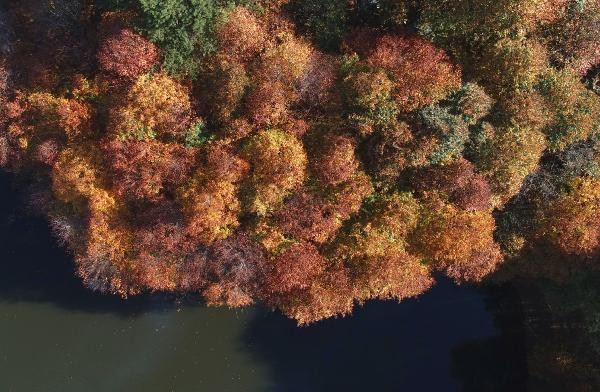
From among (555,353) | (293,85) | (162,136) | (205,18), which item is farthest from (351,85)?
(555,353)

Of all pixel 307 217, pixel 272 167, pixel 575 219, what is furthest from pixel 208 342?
pixel 575 219

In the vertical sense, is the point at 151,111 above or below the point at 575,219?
below

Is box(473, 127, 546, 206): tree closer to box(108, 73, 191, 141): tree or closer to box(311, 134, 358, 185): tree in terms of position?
box(311, 134, 358, 185): tree

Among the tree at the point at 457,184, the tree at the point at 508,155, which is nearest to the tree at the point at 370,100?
the tree at the point at 457,184

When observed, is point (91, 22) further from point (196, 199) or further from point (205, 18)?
point (196, 199)

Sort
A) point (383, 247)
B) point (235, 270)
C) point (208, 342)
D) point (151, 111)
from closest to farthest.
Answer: point (151, 111), point (383, 247), point (235, 270), point (208, 342)

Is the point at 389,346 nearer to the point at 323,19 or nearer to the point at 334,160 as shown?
the point at 334,160

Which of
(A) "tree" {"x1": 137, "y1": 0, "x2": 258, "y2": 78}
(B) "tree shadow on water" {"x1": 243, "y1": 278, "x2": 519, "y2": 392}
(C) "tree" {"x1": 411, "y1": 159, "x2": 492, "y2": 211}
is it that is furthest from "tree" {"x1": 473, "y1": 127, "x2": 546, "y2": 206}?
(A) "tree" {"x1": 137, "y1": 0, "x2": 258, "y2": 78}

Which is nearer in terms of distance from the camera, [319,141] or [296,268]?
[319,141]
